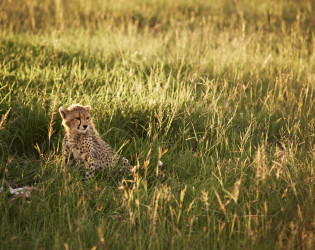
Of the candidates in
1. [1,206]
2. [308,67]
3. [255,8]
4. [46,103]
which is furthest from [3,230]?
[255,8]

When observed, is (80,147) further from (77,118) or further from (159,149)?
(159,149)

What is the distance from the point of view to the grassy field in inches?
98.6

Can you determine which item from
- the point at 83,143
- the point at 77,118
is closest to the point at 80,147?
the point at 83,143

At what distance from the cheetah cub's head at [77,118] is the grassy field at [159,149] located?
225 millimetres

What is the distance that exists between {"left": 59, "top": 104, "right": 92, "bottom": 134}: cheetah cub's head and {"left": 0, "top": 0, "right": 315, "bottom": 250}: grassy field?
225 mm

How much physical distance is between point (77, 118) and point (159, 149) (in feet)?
4.25

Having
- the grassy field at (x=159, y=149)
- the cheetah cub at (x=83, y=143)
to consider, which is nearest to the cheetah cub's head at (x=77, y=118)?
the cheetah cub at (x=83, y=143)

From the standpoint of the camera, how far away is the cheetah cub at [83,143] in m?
→ 3.45

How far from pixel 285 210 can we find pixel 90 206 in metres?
1.47

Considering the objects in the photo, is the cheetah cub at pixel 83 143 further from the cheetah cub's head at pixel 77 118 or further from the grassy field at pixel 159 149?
the grassy field at pixel 159 149

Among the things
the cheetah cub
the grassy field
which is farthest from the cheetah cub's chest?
the grassy field

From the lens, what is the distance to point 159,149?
245cm

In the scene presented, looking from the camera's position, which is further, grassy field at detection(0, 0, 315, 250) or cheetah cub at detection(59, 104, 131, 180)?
cheetah cub at detection(59, 104, 131, 180)

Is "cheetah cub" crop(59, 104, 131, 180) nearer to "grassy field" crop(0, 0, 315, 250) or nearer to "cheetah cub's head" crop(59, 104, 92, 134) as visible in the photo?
"cheetah cub's head" crop(59, 104, 92, 134)
